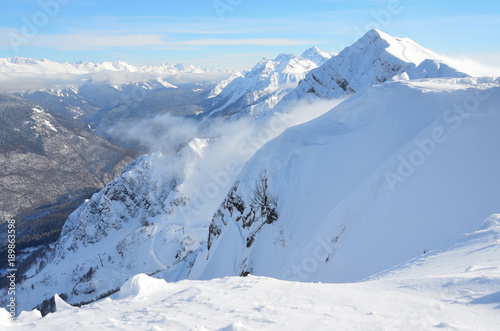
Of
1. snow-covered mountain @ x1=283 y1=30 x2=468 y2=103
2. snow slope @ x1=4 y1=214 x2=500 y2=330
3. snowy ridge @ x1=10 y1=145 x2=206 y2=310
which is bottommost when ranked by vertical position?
snowy ridge @ x1=10 y1=145 x2=206 y2=310

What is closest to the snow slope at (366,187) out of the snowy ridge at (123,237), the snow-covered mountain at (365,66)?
the snowy ridge at (123,237)

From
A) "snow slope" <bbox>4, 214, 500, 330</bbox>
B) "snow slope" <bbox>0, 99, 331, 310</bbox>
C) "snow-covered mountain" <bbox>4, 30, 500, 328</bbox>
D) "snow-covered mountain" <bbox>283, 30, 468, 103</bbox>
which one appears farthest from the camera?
"snow-covered mountain" <bbox>283, 30, 468, 103</bbox>

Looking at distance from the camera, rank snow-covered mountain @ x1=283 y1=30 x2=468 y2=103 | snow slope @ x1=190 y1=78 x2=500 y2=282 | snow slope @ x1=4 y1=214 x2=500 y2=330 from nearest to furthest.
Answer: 1. snow slope @ x1=4 y1=214 x2=500 y2=330
2. snow slope @ x1=190 y1=78 x2=500 y2=282
3. snow-covered mountain @ x1=283 y1=30 x2=468 y2=103

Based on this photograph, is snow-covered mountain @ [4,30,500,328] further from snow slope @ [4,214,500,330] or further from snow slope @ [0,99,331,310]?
snow slope @ [0,99,331,310]

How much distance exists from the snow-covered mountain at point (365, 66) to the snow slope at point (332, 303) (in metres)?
76.3

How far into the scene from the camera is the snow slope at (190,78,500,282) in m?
17.4

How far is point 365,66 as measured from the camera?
10162cm

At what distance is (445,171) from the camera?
64.5 feet

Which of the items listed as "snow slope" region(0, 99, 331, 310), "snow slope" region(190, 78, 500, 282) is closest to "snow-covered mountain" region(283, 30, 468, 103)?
"snow slope" region(0, 99, 331, 310)

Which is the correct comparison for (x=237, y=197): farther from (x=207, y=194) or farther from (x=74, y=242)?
(x=74, y=242)

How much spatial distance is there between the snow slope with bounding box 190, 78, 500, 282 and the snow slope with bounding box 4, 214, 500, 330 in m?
5.57

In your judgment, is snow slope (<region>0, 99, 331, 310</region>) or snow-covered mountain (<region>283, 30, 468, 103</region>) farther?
snow-covered mountain (<region>283, 30, 468, 103</region>)

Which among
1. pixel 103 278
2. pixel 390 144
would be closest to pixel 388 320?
pixel 390 144

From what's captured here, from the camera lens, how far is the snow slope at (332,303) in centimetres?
643
